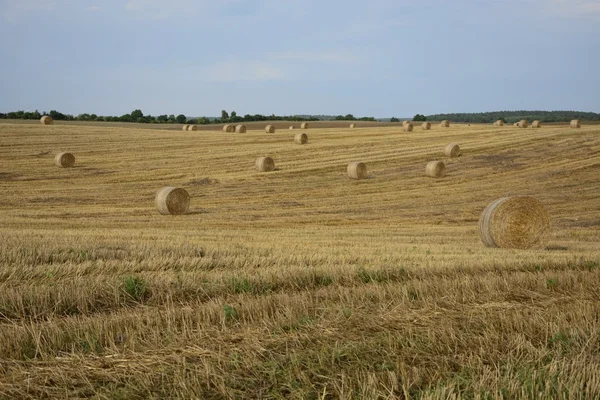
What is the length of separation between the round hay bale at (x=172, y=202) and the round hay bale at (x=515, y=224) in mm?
10199

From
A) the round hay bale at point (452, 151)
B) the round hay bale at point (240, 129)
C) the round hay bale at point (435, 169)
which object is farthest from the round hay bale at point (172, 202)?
the round hay bale at point (240, 129)

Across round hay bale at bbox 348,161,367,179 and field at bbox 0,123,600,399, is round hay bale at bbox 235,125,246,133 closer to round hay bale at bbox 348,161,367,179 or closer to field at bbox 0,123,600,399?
round hay bale at bbox 348,161,367,179

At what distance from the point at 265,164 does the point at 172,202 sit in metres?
8.55

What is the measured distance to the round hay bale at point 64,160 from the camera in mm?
30484

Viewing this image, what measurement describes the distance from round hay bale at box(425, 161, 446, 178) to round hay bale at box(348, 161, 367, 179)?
277 centimetres

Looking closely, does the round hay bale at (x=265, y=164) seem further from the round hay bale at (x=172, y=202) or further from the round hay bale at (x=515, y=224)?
the round hay bale at (x=515, y=224)

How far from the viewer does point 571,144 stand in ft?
103

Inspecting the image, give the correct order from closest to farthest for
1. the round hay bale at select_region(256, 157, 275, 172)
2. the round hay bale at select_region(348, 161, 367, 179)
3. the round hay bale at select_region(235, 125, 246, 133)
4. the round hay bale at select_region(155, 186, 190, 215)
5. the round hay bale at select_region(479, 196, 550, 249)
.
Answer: the round hay bale at select_region(479, 196, 550, 249) < the round hay bale at select_region(155, 186, 190, 215) < the round hay bale at select_region(348, 161, 367, 179) < the round hay bale at select_region(256, 157, 275, 172) < the round hay bale at select_region(235, 125, 246, 133)

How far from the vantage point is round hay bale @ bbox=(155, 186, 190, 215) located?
21.2 metres

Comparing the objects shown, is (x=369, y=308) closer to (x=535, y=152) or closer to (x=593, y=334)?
(x=593, y=334)

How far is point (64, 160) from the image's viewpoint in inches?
1204

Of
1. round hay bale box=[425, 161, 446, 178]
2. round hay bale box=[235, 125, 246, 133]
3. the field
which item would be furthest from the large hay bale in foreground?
the field

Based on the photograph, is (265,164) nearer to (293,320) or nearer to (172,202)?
(172,202)

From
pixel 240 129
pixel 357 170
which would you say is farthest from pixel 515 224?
pixel 240 129
